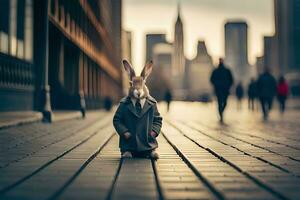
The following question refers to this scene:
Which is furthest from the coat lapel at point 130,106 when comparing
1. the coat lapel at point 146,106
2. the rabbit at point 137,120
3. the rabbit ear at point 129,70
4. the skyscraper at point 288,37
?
the skyscraper at point 288,37

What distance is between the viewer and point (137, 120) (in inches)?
253

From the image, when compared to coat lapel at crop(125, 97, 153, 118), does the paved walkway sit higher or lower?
lower

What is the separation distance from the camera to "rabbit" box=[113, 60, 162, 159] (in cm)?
641

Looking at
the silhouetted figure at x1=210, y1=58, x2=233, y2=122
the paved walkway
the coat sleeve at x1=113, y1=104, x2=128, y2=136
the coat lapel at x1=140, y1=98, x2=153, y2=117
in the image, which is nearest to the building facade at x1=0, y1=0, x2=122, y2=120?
the silhouetted figure at x1=210, y1=58, x2=233, y2=122

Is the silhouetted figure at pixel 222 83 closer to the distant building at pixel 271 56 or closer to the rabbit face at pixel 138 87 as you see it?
the rabbit face at pixel 138 87

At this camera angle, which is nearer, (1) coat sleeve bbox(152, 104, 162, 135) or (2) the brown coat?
(2) the brown coat

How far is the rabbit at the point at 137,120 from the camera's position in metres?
6.41

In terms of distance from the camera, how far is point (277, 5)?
373 ft

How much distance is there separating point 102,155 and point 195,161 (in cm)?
154

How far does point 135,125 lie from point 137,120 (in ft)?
0.25

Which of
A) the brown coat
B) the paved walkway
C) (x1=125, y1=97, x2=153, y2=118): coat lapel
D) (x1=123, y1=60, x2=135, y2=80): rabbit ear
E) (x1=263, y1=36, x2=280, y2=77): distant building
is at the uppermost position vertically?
(x1=263, y1=36, x2=280, y2=77): distant building

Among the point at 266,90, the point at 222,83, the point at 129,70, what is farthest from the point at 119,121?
the point at 266,90

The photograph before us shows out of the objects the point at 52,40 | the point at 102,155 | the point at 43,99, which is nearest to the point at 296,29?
the point at 52,40

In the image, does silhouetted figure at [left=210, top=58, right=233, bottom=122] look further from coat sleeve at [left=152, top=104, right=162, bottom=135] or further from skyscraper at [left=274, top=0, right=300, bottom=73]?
skyscraper at [left=274, top=0, right=300, bottom=73]
